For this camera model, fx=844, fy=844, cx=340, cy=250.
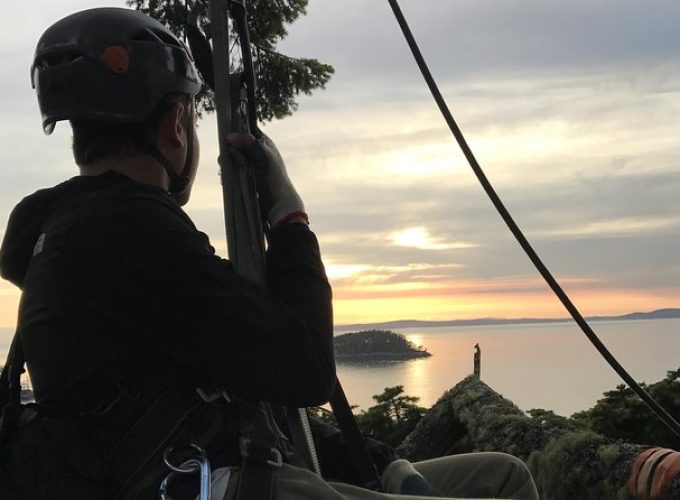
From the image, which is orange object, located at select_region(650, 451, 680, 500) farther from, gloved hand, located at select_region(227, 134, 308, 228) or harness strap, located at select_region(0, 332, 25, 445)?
harness strap, located at select_region(0, 332, 25, 445)

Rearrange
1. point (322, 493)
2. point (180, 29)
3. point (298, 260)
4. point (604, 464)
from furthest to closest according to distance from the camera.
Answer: point (180, 29) < point (604, 464) < point (298, 260) < point (322, 493)

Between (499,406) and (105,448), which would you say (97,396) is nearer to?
(105,448)

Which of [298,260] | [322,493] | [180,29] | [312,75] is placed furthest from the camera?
[312,75]

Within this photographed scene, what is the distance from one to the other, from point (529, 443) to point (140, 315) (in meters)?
4.03

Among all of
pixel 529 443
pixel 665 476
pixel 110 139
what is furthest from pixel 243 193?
pixel 529 443

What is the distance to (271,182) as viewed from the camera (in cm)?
273

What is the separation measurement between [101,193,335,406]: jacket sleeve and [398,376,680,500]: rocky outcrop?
2.56 m

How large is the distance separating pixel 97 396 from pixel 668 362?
236 inches

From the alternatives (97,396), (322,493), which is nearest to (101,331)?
(97,396)

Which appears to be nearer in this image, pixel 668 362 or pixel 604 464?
pixel 604 464

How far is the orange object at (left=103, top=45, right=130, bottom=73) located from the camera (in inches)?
106

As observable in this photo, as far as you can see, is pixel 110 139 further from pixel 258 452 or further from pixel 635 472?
pixel 635 472

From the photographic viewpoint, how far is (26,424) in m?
2.22

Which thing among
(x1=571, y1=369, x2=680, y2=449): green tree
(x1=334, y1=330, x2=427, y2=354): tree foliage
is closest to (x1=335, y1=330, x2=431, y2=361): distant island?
(x1=334, y1=330, x2=427, y2=354): tree foliage
